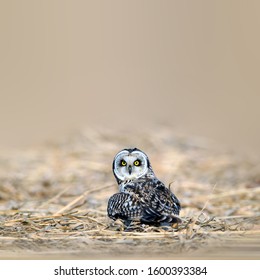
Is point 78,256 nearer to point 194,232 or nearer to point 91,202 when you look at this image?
point 194,232

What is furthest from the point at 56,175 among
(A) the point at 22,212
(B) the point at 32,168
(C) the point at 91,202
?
(A) the point at 22,212

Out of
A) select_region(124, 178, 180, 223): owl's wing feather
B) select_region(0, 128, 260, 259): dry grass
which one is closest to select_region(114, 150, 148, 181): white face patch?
select_region(124, 178, 180, 223): owl's wing feather

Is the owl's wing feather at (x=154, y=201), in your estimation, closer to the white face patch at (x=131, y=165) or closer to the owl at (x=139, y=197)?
the owl at (x=139, y=197)

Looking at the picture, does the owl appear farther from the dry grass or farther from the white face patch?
the dry grass

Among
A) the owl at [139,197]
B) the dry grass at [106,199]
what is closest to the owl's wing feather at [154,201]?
the owl at [139,197]

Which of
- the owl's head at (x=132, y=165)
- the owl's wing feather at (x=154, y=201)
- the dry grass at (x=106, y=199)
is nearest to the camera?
the dry grass at (x=106, y=199)

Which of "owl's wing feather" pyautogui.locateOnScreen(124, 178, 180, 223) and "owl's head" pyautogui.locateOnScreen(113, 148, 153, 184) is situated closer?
"owl's wing feather" pyautogui.locateOnScreen(124, 178, 180, 223)

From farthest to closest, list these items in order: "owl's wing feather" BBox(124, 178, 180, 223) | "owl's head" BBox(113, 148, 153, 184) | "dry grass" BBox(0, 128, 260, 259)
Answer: "owl's head" BBox(113, 148, 153, 184) → "owl's wing feather" BBox(124, 178, 180, 223) → "dry grass" BBox(0, 128, 260, 259)
